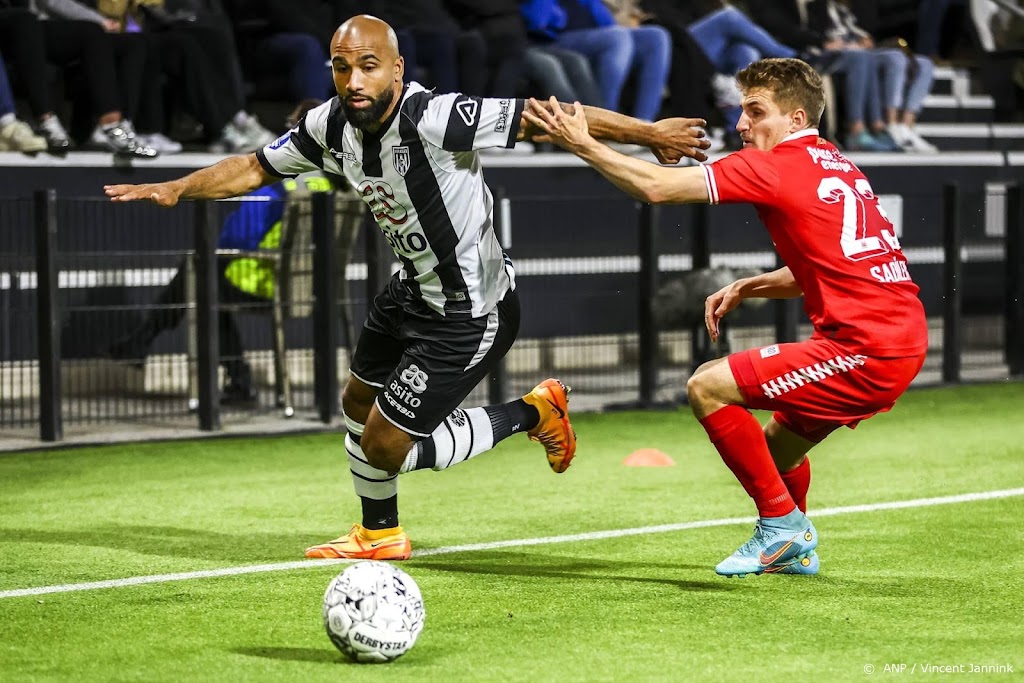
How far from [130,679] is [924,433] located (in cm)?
684

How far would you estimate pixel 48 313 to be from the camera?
31.7 ft

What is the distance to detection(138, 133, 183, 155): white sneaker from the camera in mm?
11477

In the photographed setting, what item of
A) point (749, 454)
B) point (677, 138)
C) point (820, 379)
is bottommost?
point (749, 454)

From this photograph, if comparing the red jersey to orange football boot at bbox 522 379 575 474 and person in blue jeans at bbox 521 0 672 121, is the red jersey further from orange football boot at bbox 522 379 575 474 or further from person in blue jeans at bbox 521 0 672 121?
person in blue jeans at bbox 521 0 672 121

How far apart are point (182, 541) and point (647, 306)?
546 centimetres

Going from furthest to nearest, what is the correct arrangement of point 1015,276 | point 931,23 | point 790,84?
point 931,23, point 1015,276, point 790,84

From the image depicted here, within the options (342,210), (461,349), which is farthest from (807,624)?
(342,210)

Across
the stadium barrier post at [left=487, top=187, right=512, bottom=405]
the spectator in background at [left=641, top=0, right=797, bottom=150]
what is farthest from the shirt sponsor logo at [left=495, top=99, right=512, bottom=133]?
the spectator in background at [left=641, top=0, right=797, bottom=150]

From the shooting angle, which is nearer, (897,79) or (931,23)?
(897,79)

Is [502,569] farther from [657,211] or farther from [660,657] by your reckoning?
[657,211]

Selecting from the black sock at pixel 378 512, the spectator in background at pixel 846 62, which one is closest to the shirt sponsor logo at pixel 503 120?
the black sock at pixel 378 512

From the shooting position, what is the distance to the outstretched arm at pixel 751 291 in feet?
20.2

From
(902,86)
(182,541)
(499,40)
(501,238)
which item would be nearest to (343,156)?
(182,541)

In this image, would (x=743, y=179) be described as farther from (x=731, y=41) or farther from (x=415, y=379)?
(x=731, y=41)
